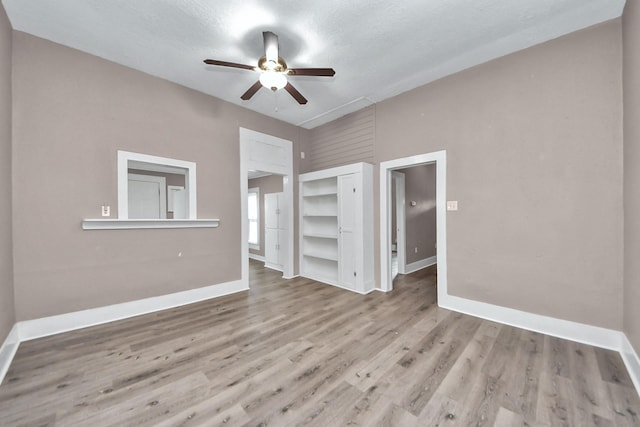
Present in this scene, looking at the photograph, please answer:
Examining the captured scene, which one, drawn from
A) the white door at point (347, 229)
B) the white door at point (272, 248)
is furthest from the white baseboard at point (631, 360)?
the white door at point (272, 248)

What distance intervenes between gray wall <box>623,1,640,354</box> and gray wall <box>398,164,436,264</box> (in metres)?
3.19

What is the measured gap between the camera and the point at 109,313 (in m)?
2.83

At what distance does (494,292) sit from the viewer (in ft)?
9.37

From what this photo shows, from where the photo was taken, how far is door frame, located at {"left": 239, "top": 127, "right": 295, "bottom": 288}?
4.01m

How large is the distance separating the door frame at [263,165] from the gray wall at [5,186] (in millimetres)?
2338

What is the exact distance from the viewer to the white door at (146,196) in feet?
15.3

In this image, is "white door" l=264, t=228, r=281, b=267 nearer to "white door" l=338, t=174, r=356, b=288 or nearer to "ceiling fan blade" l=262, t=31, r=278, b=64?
"white door" l=338, t=174, r=356, b=288

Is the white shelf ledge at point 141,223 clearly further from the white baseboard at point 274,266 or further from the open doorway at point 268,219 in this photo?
the white baseboard at point 274,266

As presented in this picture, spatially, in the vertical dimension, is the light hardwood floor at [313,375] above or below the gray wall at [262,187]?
below

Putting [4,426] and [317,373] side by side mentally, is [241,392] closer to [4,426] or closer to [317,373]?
[317,373]

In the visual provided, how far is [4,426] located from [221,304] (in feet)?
6.60

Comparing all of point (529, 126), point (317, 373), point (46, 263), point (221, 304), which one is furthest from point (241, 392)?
point (529, 126)

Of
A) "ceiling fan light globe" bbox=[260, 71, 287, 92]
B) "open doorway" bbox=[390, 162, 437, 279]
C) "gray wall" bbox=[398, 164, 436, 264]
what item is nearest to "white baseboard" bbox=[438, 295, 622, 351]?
"open doorway" bbox=[390, 162, 437, 279]

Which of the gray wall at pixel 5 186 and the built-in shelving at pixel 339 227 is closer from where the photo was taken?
the gray wall at pixel 5 186
